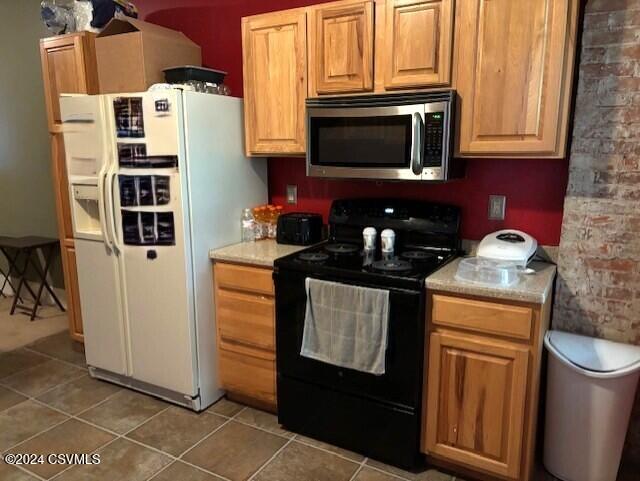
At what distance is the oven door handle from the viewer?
2033mm

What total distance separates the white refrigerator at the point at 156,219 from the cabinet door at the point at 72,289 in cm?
41

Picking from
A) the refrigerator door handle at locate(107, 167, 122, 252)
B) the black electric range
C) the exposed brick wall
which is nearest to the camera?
the exposed brick wall

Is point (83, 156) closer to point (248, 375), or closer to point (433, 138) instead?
point (248, 375)

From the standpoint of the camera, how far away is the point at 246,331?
248 cm

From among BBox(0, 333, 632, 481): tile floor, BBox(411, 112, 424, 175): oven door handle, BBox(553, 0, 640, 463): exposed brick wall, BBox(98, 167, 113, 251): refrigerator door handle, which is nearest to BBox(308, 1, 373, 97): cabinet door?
BBox(411, 112, 424, 175): oven door handle

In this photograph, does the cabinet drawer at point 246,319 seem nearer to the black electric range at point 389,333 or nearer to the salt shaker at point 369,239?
the black electric range at point 389,333

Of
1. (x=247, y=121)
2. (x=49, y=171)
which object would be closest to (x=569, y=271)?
(x=247, y=121)

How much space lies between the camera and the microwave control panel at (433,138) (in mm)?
2002

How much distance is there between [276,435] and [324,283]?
2.86 ft

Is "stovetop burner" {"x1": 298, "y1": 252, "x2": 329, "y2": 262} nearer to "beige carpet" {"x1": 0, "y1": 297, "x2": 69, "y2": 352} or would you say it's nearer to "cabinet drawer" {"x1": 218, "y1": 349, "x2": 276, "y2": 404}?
"cabinet drawer" {"x1": 218, "y1": 349, "x2": 276, "y2": 404}

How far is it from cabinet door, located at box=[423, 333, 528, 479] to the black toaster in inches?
37.4

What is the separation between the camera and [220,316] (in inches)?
101

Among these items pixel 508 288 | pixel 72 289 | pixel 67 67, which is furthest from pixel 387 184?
pixel 72 289

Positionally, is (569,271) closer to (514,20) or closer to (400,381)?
(400,381)
